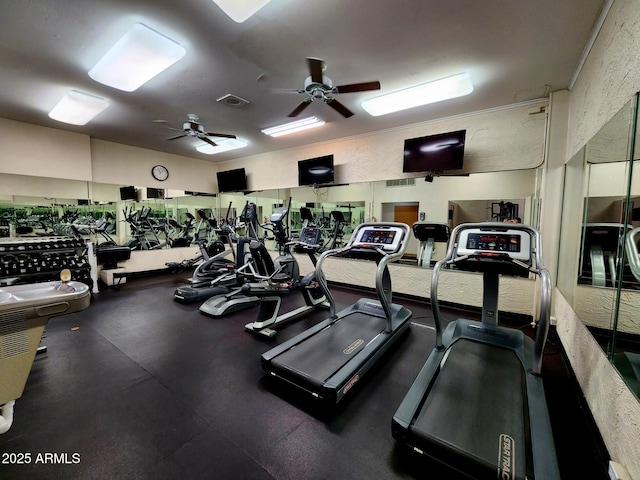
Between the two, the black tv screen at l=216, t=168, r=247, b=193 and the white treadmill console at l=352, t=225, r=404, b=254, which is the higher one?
the black tv screen at l=216, t=168, r=247, b=193

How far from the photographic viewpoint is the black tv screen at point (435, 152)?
12.9ft

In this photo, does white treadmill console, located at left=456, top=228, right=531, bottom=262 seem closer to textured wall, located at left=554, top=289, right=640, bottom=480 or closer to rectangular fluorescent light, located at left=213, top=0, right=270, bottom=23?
textured wall, located at left=554, top=289, right=640, bottom=480

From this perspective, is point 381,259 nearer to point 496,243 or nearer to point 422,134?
point 496,243

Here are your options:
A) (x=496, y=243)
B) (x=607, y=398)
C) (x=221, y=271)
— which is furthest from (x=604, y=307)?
(x=221, y=271)

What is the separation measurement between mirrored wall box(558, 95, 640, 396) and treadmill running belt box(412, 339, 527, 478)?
2.06ft

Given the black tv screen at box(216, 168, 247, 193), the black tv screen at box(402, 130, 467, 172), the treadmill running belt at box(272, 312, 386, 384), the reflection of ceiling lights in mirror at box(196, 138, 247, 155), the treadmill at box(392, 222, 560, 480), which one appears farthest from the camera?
the black tv screen at box(216, 168, 247, 193)

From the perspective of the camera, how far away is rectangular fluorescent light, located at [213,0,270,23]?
1.83 meters

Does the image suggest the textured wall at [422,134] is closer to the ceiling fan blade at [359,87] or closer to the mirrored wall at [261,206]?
the mirrored wall at [261,206]

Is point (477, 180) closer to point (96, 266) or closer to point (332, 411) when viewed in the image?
point (332, 411)

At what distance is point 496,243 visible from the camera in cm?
251

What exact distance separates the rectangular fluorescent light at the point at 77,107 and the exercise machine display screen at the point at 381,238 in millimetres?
4024

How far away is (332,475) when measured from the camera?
1.53m

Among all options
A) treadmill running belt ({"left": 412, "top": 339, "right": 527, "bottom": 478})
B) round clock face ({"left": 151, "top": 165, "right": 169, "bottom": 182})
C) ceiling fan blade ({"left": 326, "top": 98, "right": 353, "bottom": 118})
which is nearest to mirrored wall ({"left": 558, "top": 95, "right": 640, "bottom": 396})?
treadmill running belt ({"left": 412, "top": 339, "right": 527, "bottom": 478})

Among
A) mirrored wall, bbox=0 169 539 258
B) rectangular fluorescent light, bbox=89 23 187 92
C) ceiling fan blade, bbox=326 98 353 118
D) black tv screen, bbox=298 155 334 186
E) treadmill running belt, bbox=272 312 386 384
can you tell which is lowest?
treadmill running belt, bbox=272 312 386 384
